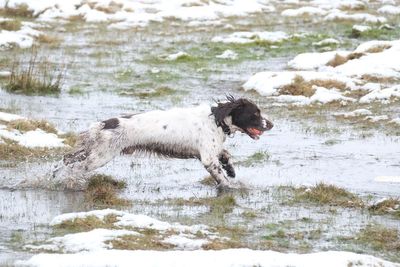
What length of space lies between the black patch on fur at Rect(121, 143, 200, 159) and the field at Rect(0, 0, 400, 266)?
405 millimetres

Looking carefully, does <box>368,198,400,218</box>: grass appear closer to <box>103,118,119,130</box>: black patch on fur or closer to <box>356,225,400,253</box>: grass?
<box>356,225,400,253</box>: grass

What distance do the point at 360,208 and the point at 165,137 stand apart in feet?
8.86

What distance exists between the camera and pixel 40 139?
14.1 metres

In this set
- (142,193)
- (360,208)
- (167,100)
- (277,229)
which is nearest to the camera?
(277,229)

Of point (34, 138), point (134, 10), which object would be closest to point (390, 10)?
point (134, 10)

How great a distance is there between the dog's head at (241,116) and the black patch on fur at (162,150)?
0.56m

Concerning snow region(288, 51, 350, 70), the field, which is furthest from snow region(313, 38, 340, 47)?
snow region(288, 51, 350, 70)

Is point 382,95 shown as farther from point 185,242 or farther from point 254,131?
point 185,242

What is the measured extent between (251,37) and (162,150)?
59.2ft

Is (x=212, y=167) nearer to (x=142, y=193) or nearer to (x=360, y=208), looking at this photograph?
(x=142, y=193)

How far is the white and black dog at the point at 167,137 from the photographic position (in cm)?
1160

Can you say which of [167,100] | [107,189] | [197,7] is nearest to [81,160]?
[107,189]

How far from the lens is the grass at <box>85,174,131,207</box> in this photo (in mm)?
10719

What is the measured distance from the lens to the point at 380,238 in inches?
364
